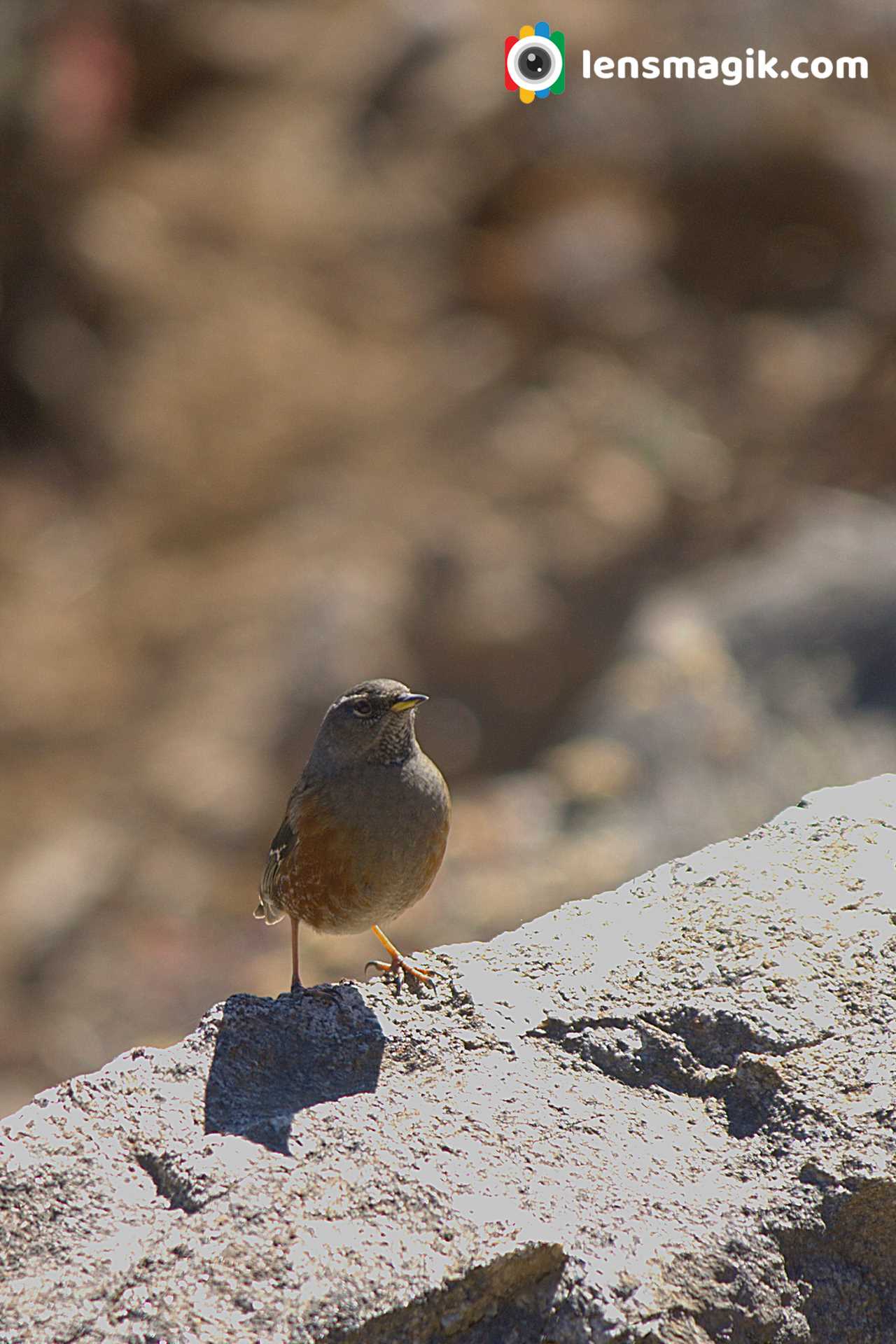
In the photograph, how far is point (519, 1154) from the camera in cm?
314

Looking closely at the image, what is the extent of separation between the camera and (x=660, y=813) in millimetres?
7988

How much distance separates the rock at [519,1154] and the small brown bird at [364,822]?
0.46 metres


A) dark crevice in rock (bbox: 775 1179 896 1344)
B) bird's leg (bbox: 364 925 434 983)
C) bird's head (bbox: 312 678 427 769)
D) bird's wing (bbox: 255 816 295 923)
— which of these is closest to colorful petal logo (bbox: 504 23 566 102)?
bird's head (bbox: 312 678 427 769)

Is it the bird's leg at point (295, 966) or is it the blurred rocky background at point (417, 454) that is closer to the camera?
the bird's leg at point (295, 966)

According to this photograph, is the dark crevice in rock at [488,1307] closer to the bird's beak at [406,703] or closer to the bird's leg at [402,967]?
the bird's leg at [402,967]

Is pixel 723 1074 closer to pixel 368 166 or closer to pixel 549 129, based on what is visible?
pixel 549 129

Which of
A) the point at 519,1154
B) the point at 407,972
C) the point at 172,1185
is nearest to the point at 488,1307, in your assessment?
the point at 519,1154

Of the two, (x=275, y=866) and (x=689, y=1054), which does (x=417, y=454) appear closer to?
(x=275, y=866)

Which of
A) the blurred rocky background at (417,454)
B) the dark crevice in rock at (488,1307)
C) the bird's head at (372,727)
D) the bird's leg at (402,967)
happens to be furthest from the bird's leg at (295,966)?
the blurred rocky background at (417,454)

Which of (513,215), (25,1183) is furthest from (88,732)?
(25,1183)

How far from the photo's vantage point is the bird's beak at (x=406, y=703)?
4.32 meters

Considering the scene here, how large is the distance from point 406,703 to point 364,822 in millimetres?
375

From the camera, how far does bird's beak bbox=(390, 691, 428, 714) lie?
432 centimetres

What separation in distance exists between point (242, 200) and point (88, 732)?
784 cm
